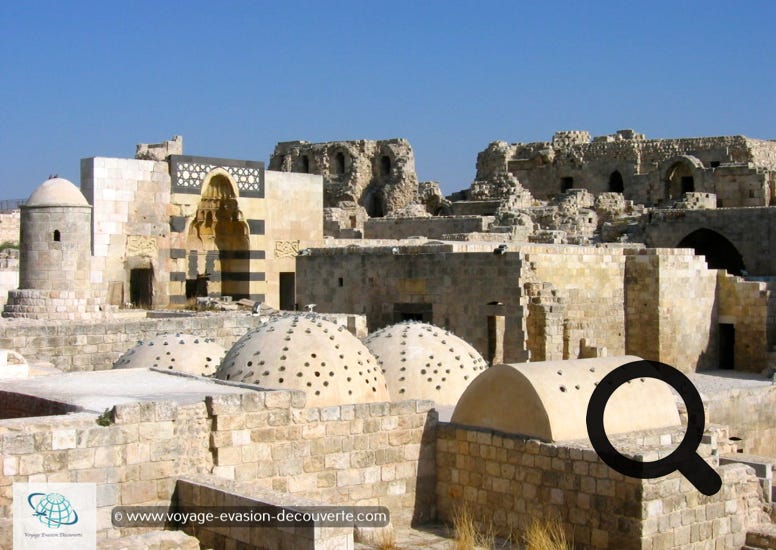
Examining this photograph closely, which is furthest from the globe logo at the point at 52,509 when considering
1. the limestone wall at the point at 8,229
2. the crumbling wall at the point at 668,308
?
the limestone wall at the point at 8,229

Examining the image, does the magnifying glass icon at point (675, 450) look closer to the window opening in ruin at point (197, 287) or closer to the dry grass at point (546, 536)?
the dry grass at point (546, 536)

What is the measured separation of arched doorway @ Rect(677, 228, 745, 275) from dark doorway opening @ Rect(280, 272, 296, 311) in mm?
10655

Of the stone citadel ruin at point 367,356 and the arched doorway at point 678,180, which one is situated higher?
the arched doorway at point 678,180

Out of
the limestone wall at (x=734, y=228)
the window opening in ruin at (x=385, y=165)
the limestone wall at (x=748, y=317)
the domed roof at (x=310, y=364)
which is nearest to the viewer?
the domed roof at (x=310, y=364)

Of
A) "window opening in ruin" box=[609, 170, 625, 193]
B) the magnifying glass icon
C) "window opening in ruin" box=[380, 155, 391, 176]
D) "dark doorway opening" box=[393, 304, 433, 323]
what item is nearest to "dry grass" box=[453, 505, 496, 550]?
the magnifying glass icon

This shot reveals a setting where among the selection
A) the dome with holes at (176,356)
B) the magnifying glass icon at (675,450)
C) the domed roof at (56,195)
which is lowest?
the magnifying glass icon at (675,450)

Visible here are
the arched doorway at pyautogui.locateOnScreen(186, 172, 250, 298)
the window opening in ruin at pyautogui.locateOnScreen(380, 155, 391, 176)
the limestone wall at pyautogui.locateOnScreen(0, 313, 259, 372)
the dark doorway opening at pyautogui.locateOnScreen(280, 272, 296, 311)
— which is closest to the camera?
the limestone wall at pyautogui.locateOnScreen(0, 313, 259, 372)

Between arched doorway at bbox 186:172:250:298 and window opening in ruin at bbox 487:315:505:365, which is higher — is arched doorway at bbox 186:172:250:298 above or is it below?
above

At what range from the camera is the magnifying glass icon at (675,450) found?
6648mm

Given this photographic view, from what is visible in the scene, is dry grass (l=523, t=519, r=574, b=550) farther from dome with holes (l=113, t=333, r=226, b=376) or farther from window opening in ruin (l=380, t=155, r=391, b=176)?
window opening in ruin (l=380, t=155, r=391, b=176)

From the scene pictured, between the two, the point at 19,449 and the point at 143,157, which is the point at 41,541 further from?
the point at 143,157

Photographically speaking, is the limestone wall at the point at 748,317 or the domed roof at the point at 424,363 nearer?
the domed roof at the point at 424,363

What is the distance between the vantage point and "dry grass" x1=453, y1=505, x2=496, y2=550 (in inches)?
278

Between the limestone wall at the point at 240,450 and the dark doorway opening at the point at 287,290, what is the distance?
12278 millimetres
